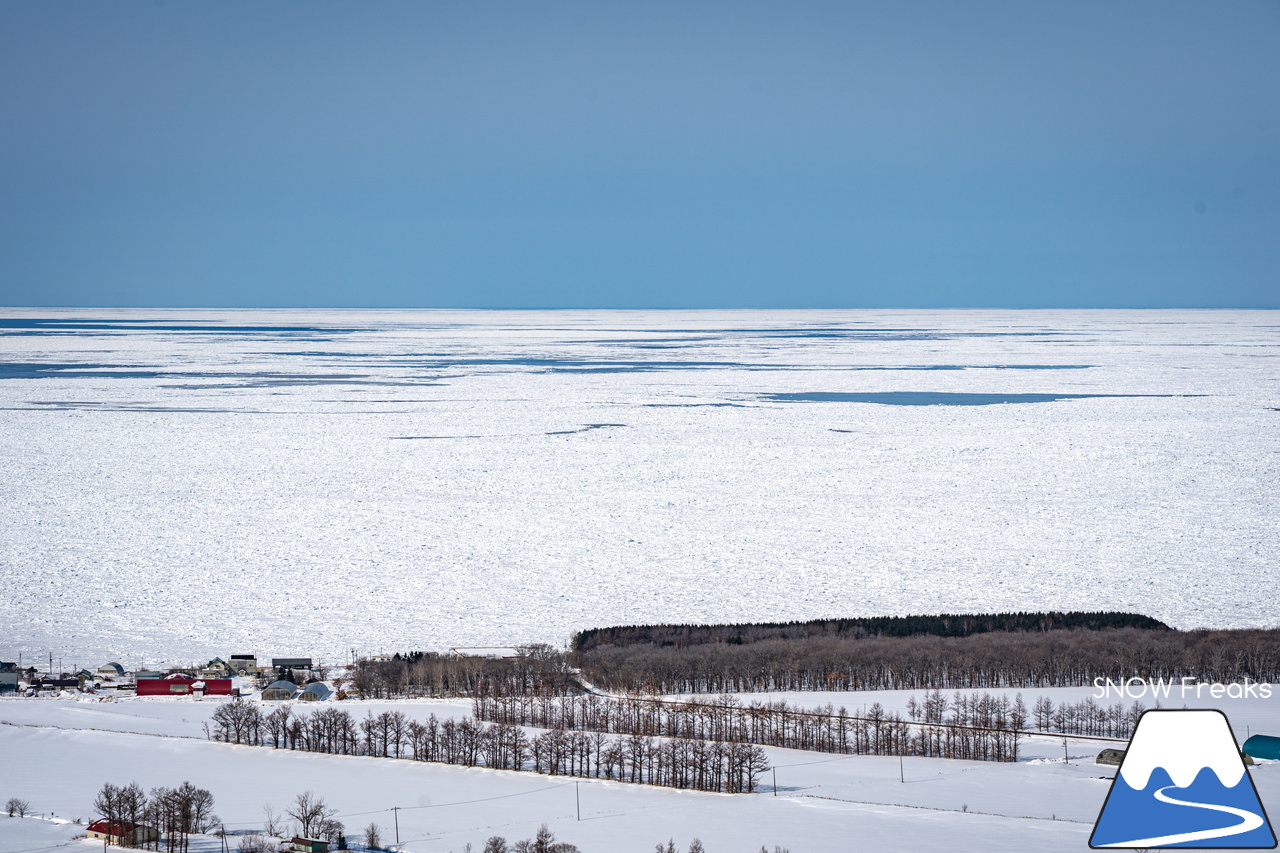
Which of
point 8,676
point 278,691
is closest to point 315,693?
point 278,691

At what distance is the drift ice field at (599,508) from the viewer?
19.6 meters

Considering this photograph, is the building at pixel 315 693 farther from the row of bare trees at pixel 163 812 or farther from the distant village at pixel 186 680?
the row of bare trees at pixel 163 812

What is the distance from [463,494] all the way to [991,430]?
18502 millimetres

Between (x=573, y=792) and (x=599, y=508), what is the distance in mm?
13108

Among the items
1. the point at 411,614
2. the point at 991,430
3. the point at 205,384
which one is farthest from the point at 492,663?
the point at 205,384

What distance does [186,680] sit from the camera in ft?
55.8

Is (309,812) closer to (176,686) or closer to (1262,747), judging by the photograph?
(176,686)

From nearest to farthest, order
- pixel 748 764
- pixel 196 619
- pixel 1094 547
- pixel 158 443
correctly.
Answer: pixel 748 764 → pixel 196 619 → pixel 1094 547 → pixel 158 443

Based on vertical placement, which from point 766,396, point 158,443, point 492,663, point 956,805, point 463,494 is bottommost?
point 956,805

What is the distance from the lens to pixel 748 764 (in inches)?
558

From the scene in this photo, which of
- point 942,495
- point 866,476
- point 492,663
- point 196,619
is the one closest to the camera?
point 492,663

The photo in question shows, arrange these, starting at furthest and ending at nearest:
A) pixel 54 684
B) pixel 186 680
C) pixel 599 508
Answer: pixel 599 508 → pixel 186 680 → pixel 54 684

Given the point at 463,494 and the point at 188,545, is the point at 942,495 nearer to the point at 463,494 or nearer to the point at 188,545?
the point at 463,494

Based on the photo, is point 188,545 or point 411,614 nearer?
point 411,614
